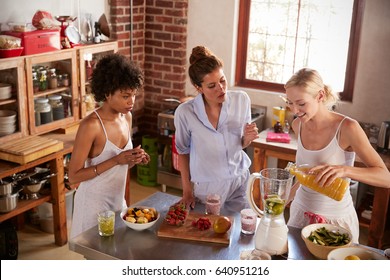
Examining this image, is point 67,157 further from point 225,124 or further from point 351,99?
point 351,99

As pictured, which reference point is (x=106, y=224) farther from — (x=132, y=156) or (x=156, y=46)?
(x=156, y=46)

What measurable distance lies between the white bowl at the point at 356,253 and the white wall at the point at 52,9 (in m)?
2.95

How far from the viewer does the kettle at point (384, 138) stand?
380 centimetres

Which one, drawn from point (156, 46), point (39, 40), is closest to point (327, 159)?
point (39, 40)

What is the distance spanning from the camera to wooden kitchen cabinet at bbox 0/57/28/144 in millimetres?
3514

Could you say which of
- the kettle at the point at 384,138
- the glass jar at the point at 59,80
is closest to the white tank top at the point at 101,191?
the glass jar at the point at 59,80

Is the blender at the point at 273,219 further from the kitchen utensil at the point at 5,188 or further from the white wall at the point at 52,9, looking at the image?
the white wall at the point at 52,9

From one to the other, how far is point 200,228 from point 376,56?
2.58 m

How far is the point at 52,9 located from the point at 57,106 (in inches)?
31.5

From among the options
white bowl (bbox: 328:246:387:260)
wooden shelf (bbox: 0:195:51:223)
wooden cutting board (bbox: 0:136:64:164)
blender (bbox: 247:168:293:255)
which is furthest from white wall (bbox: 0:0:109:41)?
white bowl (bbox: 328:246:387:260)

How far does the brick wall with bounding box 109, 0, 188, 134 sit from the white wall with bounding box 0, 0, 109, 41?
18 cm

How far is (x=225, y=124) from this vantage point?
2629 millimetres
